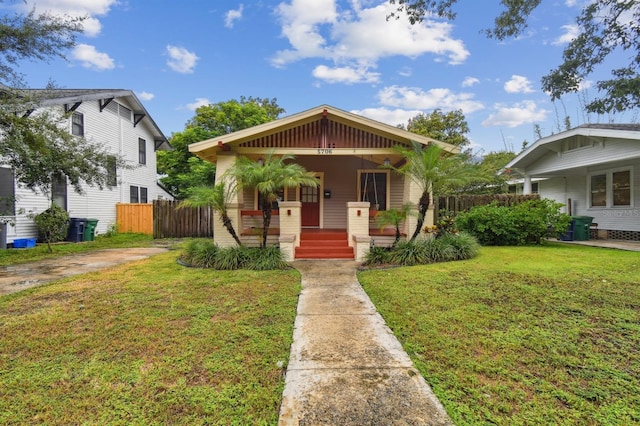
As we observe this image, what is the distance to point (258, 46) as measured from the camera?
1548 centimetres

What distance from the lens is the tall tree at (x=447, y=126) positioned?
23.0 meters

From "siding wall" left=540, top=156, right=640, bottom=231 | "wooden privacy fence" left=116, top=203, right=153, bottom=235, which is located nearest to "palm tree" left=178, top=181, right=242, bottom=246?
"wooden privacy fence" left=116, top=203, right=153, bottom=235

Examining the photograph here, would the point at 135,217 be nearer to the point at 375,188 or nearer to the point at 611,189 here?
the point at 375,188

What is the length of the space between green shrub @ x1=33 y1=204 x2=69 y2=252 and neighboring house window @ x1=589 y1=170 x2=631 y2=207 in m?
19.3

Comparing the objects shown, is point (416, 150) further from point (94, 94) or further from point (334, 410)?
point (94, 94)

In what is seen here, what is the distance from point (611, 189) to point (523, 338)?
12.6m

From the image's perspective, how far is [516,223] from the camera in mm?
9953

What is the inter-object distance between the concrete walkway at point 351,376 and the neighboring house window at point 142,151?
17346 millimetres

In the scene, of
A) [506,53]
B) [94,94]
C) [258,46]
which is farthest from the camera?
[258,46]

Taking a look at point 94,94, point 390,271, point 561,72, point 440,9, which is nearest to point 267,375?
point 390,271

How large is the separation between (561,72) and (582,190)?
577 cm

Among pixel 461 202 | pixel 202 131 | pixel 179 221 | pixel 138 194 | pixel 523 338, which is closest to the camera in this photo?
pixel 523 338

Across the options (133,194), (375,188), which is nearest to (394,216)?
(375,188)

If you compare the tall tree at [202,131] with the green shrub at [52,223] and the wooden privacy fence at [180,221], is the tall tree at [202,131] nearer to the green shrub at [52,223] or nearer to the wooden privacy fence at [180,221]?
the wooden privacy fence at [180,221]
